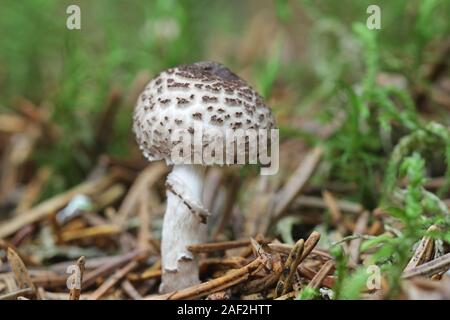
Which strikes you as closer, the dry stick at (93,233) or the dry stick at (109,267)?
the dry stick at (109,267)

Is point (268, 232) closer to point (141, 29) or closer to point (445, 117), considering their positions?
point (445, 117)

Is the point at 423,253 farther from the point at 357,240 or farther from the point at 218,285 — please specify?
the point at 218,285

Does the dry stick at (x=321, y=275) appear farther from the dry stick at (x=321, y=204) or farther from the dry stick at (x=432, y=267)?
the dry stick at (x=321, y=204)

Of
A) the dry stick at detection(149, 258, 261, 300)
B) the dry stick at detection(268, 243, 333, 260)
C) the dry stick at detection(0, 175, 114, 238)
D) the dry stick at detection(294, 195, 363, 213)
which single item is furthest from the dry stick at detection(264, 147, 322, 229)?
the dry stick at detection(0, 175, 114, 238)

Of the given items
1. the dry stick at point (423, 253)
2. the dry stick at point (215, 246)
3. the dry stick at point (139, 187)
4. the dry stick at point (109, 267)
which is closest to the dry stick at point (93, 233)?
the dry stick at point (139, 187)

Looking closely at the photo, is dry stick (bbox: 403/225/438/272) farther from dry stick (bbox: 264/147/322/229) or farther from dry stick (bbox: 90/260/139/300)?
dry stick (bbox: 90/260/139/300)
